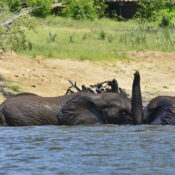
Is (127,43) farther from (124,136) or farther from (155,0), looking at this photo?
(124,136)

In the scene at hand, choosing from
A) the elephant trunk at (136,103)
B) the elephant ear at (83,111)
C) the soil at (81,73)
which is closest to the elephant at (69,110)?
the elephant ear at (83,111)

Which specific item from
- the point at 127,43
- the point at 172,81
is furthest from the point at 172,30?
the point at 172,81

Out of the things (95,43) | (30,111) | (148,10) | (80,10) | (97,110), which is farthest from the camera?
(80,10)

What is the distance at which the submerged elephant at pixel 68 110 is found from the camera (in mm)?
8555

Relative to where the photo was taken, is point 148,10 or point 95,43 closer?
point 95,43

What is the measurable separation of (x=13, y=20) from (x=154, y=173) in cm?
1061

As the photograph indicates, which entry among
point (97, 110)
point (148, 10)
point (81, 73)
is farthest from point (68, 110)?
point (148, 10)

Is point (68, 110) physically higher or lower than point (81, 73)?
higher

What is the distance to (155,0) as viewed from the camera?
1264 inches

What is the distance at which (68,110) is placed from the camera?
877 cm

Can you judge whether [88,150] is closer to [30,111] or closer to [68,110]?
[68,110]

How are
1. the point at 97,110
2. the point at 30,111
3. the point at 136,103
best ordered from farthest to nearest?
the point at 30,111 < the point at 97,110 < the point at 136,103

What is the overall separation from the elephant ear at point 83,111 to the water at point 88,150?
0.22 m

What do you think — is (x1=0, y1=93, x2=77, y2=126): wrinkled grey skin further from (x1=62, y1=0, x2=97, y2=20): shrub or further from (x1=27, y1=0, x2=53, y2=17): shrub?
(x1=27, y1=0, x2=53, y2=17): shrub
